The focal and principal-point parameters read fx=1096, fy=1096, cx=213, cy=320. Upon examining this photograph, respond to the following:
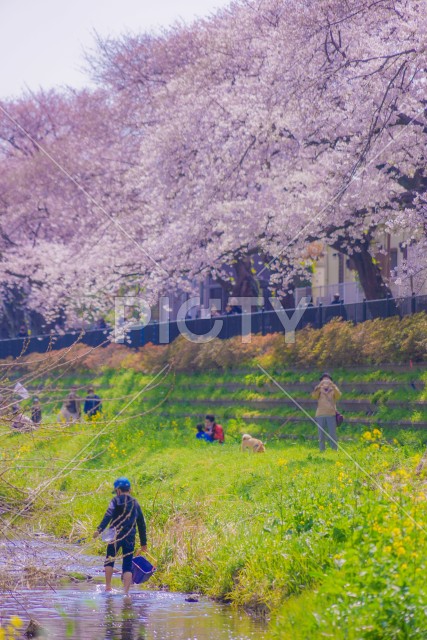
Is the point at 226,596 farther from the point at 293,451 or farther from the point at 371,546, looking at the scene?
the point at 293,451

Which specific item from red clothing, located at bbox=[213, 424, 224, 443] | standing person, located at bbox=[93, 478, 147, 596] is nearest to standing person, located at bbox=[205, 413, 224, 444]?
red clothing, located at bbox=[213, 424, 224, 443]

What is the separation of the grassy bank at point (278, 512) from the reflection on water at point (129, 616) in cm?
40

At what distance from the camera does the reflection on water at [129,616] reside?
38.4 feet

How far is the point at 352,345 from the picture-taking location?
2692cm

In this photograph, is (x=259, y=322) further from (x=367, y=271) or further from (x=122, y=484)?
(x=122, y=484)

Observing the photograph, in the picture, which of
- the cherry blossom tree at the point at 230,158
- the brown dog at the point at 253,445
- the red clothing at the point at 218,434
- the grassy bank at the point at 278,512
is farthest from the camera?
the red clothing at the point at 218,434

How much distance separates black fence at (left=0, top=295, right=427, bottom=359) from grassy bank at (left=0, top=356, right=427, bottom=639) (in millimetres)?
1868

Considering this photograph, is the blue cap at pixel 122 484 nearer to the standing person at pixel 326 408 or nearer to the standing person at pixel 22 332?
the standing person at pixel 326 408

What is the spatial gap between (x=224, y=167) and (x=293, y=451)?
9.22m

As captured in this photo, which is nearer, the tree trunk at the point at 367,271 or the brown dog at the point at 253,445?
the brown dog at the point at 253,445

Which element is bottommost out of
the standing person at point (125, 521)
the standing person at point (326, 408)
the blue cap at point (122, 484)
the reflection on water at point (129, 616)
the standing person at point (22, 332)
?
the reflection on water at point (129, 616)

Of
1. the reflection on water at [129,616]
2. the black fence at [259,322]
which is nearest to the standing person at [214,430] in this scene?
the black fence at [259,322]

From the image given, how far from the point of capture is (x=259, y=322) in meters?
33.3

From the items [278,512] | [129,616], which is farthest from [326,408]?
[129,616]
